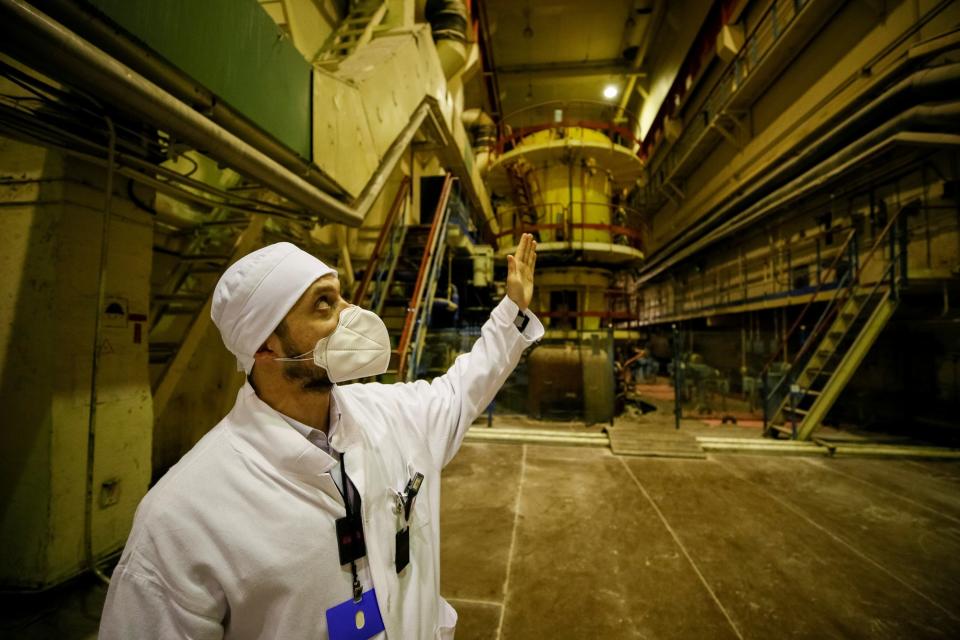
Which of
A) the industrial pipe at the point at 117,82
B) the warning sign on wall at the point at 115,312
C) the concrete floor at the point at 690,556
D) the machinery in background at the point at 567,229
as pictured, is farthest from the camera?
Result: the machinery in background at the point at 567,229

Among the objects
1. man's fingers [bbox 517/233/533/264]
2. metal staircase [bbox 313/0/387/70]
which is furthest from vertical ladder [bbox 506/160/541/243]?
man's fingers [bbox 517/233/533/264]

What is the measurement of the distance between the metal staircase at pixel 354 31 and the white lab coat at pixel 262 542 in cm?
659

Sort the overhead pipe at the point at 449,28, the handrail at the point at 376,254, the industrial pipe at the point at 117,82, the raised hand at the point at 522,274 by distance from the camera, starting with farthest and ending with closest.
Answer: the overhead pipe at the point at 449,28 → the handrail at the point at 376,254 → the raised hand at the point at 522,274 → the industrial pipe at the point at 117,82

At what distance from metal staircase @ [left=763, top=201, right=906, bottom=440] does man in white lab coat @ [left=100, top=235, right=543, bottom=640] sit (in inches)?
257

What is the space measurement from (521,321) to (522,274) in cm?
23

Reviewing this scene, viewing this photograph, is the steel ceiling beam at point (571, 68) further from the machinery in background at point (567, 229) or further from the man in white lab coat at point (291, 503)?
the man in white lab coat at point (291, 503)

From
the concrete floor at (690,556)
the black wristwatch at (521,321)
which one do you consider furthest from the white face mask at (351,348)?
the concrete floor at (690,556)

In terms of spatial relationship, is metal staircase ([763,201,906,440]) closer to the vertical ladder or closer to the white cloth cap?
the vertical ladder

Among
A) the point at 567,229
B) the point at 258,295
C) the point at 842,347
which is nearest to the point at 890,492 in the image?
the point at 842,347

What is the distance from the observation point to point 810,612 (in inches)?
93.2

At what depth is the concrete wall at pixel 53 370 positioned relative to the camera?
2.36 metres

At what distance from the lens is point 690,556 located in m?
2.95

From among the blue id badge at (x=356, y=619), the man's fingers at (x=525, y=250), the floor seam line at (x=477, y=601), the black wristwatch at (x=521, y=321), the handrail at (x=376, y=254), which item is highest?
the handrail at (x=376, y=254)

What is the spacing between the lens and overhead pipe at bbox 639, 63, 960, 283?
224 inches
